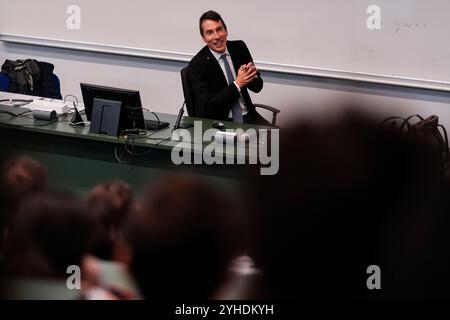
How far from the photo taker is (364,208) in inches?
43.6

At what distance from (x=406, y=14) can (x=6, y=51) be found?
2951 millimetres

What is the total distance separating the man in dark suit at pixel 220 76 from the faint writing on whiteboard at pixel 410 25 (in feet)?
3.24

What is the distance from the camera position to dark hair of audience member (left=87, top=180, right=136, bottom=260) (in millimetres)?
1230

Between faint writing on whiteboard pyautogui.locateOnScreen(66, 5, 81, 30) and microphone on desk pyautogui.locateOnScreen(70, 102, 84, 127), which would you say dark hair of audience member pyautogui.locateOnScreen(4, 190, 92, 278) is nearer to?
microphone on desk pyautogui.locateOnScreen(70, 102, 84, 127)

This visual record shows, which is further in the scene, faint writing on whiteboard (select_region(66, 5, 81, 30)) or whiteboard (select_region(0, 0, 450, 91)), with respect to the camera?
faint writing on whiteboard (select_region(66, 5, 81, 30))

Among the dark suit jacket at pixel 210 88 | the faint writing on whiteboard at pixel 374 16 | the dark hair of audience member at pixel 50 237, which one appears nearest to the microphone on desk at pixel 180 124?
the dark suit jacket at pixel 210 88

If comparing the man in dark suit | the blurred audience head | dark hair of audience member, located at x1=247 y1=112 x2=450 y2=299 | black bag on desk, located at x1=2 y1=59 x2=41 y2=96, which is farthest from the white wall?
dark hair of audience member, located at x1=247 y1=112 x2=450 y2=299

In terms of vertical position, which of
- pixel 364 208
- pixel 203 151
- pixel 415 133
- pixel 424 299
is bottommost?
pixel 424 299

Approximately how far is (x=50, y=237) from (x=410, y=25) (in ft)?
11.4

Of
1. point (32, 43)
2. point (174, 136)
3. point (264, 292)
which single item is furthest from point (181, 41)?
point (264, 292)

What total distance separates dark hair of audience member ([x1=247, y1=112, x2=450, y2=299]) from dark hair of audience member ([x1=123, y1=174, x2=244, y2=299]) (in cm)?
9

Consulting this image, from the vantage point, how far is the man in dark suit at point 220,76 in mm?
3656

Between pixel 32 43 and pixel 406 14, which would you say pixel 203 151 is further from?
pixel 32 43

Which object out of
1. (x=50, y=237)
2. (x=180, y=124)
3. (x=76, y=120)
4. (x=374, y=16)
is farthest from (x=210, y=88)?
(x=50, y=237)
